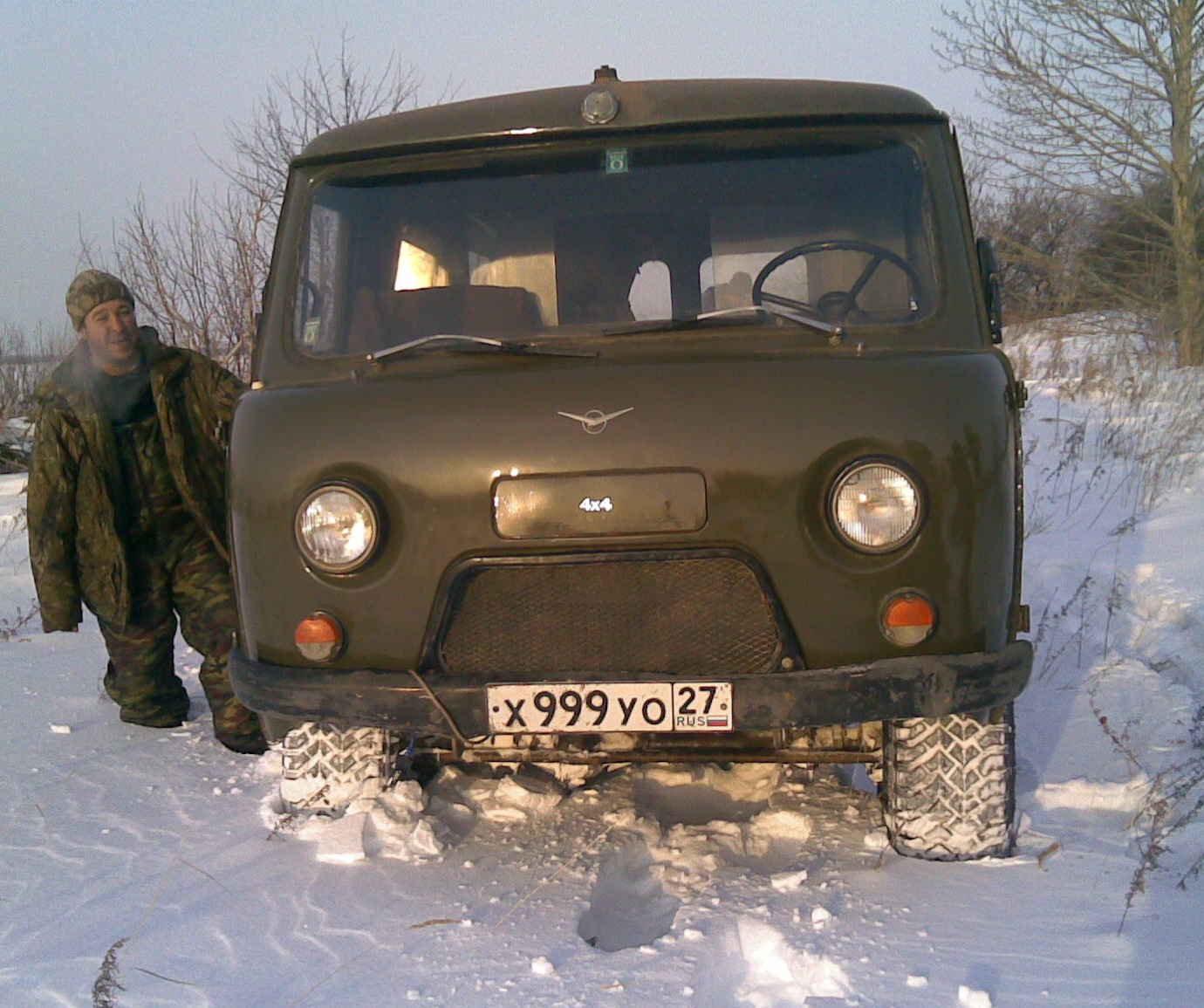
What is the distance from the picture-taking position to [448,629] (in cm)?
269

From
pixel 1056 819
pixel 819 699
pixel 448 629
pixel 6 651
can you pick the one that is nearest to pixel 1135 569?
pixel 1056 819

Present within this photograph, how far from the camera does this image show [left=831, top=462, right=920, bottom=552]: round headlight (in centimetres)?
249

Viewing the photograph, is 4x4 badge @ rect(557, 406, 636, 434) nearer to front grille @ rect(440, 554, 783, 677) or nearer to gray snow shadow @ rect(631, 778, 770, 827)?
front grille @ rect(440, 554, 783, 677)

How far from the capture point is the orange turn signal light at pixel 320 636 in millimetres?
2711

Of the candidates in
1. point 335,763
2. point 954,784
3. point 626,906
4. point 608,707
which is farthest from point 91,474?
point 954,784

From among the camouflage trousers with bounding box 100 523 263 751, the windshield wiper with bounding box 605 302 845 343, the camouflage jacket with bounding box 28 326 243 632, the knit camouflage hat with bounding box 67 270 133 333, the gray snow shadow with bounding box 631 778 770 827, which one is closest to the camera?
the windshield wiper with bounding box 605 302 845 343

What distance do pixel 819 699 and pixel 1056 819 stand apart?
111 centimetres

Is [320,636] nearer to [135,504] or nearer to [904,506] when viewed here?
[904,506]

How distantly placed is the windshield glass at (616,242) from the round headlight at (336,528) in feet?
1.87

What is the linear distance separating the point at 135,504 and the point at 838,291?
2.76 meters

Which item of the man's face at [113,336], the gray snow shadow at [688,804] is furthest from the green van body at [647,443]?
the man's face at [113,336]

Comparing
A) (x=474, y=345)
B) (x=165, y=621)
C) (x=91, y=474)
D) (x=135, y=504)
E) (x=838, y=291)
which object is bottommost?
(x=165, y=621)

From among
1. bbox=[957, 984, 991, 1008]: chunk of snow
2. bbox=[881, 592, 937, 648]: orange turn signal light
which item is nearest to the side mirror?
bbox=[881, 592, 937, 648]: orange turn signal light

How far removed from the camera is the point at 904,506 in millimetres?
2498
